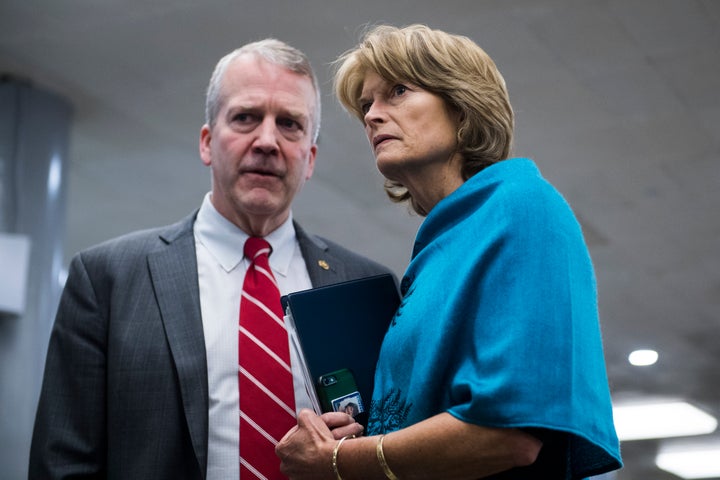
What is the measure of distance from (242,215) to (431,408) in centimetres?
113

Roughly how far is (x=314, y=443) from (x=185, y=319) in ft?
2.37

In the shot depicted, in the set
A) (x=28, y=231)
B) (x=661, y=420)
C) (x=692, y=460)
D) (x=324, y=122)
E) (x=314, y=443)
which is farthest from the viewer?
(x=692, y=460)

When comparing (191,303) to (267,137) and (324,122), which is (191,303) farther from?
(324,122)

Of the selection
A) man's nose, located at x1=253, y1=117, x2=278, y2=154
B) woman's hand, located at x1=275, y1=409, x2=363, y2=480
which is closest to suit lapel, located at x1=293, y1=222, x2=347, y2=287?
man's nose, located at x1=253, y1=117, x2=278, y2=154

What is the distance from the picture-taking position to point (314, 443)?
1.67 metres

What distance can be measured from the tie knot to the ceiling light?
920 cm

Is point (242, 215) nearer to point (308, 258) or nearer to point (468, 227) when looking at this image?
point (308, 258)

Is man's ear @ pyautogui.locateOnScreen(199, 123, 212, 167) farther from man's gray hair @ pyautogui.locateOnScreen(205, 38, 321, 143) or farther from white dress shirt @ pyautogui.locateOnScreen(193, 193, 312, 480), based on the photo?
white dress shirt @ pyautogui.locateOnScreen(193, 193, 312, 480)

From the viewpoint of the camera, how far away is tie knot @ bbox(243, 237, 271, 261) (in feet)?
8.22

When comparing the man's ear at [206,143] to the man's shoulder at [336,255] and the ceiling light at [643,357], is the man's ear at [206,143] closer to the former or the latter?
the man's shoulder at [336,255]

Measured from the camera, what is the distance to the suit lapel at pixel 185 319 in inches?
84.3

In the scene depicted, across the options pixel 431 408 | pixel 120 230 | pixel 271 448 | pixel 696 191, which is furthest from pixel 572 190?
pixel 431 408

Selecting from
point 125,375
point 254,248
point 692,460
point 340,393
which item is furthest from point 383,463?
point 692,460

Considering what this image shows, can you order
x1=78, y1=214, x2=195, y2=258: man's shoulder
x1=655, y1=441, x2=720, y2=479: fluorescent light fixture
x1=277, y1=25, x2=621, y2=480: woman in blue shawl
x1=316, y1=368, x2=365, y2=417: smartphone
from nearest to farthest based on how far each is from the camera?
x1=277, y1=25, x2=621, y2=480: woman in blue shawl < x1=316, y1=368, x2=365, y2=417: smartphone < x1=78, y1=214, x2=195, y2=258: man's shoulder < x1=655, y1=441, x2=720, y2=479: fluorescent light fixture
